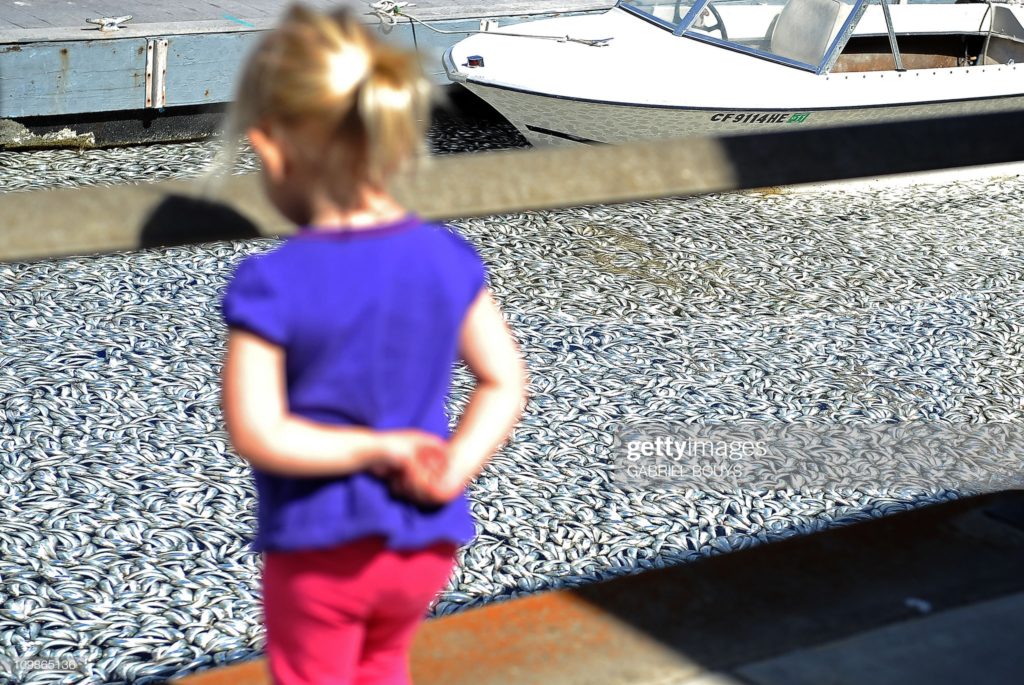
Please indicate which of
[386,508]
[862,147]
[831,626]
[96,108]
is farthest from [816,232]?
[386,508]

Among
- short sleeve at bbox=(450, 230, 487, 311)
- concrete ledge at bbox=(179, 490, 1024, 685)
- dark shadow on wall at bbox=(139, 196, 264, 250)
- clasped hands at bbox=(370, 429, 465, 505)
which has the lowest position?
concrete ledge at bbox=(179, 490, 1024, 685)

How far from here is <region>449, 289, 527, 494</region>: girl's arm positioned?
1.17 m

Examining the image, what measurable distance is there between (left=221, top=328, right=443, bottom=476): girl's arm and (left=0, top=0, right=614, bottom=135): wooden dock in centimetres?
654

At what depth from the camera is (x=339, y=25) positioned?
103 centimetres

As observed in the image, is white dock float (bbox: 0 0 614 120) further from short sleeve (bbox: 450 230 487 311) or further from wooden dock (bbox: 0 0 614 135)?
short sleeve (bbox: 450 230 487 311)

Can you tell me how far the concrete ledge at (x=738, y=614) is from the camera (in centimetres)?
192

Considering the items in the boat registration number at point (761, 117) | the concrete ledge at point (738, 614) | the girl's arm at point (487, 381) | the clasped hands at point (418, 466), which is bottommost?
the boat registration number at point (761, 117)

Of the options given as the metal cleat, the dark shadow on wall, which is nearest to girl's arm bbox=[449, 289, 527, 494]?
the dark shadow on wall

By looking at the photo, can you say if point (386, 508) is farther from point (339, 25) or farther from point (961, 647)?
point (961, 647)

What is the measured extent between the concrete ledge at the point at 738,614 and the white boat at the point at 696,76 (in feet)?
17.6

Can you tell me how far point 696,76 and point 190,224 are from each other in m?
6.77

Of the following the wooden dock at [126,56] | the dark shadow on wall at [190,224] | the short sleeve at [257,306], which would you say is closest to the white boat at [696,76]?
the wooden dock at [126,56]

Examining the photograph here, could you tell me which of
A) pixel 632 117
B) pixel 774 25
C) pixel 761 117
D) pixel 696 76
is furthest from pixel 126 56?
pixel 774 25

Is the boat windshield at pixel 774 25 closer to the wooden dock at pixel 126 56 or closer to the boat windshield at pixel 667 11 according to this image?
the boat windshield at pixel 667 11
